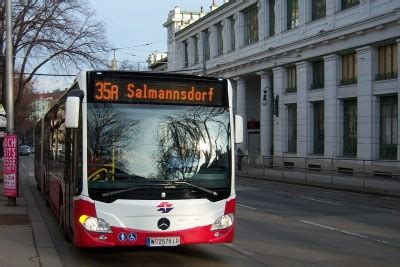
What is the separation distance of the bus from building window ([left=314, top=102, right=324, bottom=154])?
29.1m

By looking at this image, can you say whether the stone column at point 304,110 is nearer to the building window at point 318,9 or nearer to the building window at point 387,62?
the building window at point 318,9

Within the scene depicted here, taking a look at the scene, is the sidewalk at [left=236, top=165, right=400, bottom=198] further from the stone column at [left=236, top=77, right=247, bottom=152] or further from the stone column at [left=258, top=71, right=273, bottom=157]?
the stone column at [left=236, top=77, right=247, bottom=152]

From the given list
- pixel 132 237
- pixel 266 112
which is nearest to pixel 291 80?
pixel 266 112

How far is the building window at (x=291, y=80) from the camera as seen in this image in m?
40.4

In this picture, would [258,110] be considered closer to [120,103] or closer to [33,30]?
[33,30]

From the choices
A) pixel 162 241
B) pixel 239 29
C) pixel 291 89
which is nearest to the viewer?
pixel 162 241

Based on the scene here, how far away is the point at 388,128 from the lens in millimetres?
31031

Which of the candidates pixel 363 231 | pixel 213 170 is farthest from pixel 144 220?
pixel 363 231

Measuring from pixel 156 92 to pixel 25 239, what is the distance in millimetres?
4114

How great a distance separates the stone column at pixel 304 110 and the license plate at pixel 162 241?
30465mm

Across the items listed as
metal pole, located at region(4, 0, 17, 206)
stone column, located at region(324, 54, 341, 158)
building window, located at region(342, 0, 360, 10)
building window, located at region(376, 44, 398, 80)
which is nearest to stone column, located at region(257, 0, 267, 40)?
stone column, located at region(324, 54, 341, 158)

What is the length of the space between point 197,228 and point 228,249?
1.85 metres

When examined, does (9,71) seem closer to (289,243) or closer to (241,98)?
(289,243)

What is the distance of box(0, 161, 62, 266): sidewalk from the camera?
8.90 m
